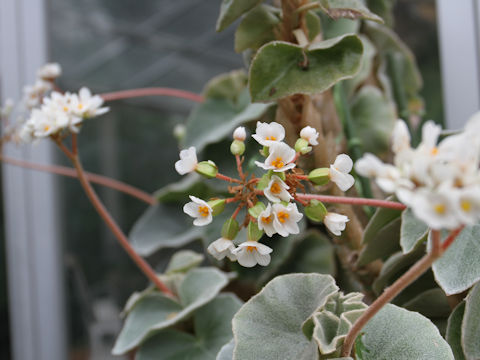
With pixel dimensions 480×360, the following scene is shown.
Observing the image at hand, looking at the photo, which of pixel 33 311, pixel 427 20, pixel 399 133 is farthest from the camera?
pixel 33 311

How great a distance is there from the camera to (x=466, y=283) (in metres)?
0.34

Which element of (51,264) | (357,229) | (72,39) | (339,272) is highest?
(72,39)

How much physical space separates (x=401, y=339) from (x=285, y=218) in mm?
128

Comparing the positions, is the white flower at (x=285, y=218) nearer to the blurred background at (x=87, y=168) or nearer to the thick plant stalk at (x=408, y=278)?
the thick plant stalk at (x=408, y=278)

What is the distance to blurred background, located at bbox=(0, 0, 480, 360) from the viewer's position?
1.22 meters

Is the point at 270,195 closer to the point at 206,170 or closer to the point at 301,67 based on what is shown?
the point at 206,170

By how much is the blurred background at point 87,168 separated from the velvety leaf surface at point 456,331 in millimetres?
918

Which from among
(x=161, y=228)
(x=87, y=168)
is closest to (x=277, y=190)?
(x=161, y=228)

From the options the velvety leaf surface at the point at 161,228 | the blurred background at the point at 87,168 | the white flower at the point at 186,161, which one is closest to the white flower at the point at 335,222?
the white flower at the point at 186,161

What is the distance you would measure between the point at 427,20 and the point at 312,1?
57cm

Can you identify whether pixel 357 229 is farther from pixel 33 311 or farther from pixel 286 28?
pixel 33 311

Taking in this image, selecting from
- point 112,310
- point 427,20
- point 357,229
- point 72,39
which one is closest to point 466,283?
point 357,229

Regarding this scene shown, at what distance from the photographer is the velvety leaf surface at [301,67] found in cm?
43

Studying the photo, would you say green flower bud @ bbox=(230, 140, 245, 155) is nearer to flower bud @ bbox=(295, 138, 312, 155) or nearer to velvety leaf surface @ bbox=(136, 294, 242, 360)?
flower bud @ bbox=(295, 138, 312, 155)
